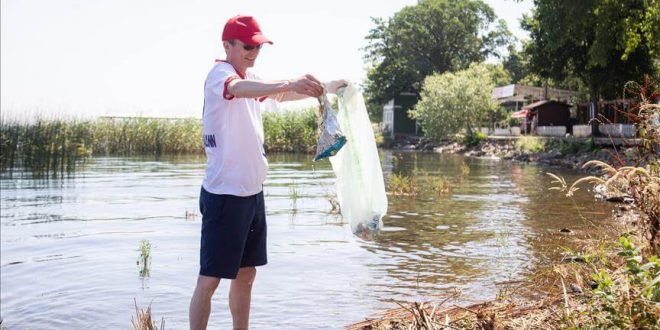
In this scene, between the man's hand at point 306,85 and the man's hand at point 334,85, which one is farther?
the man's hand at point 334,85

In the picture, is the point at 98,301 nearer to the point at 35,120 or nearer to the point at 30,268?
the point at 30,268

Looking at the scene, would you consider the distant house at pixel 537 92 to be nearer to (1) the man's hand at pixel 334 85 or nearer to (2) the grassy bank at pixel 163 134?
(2) the grassy bank at pixel 163 134

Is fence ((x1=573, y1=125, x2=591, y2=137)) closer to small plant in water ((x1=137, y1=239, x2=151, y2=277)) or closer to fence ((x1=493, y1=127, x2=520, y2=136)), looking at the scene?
fence ((x1=493, y1=127, x2=520, y2=136))

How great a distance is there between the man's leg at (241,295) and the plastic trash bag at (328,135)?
964mm

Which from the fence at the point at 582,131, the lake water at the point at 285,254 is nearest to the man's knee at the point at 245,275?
the lake water at the point at 285,254

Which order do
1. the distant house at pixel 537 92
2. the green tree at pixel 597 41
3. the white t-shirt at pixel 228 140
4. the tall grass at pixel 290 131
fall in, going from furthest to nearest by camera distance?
the distant house at pixel 537 92, the tall grass at pixel 290 131, the green tree at pixel 597 41, the white t-shirt at pixel 228 140

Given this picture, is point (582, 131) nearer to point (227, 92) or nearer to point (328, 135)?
point (328, 135)

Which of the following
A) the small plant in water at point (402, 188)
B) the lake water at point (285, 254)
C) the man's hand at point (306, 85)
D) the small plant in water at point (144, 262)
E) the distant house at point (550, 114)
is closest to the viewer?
the man's hand at point (306, 85)

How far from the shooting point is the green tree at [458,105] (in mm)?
59656

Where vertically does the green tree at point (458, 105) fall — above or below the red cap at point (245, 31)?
above

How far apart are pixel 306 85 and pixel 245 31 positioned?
57cm

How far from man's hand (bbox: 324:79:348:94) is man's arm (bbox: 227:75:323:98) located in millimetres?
511

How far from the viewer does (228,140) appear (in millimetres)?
4188

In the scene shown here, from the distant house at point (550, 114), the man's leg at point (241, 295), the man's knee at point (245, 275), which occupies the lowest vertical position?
the man's leg at point (241, 295)
